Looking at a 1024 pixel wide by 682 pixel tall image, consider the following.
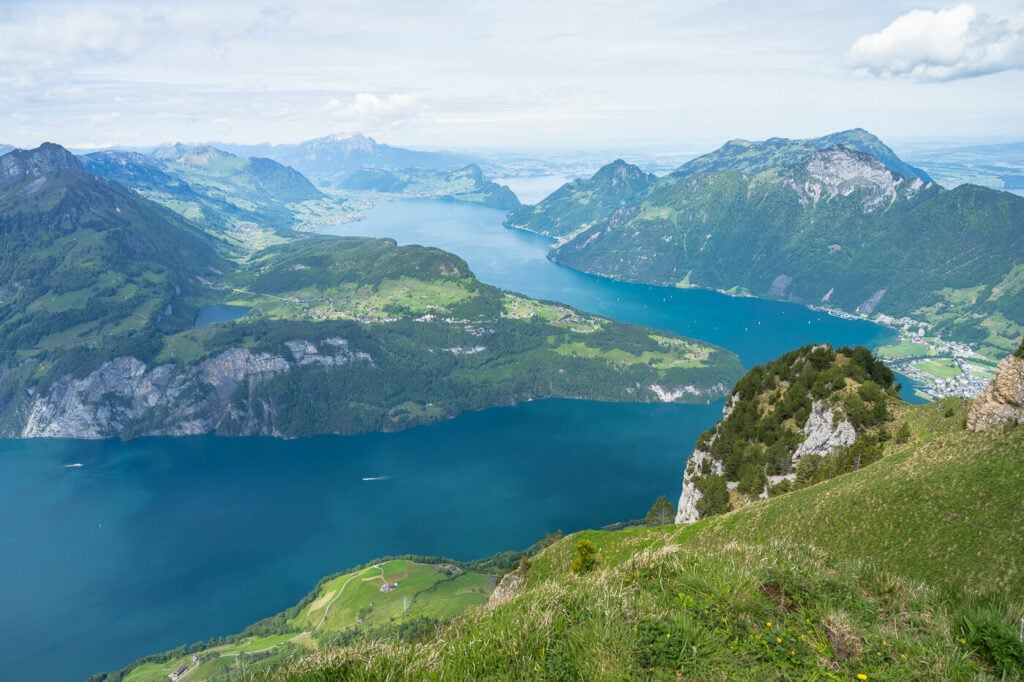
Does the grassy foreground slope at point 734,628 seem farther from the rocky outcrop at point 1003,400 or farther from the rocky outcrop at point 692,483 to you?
the rocky outcrop at point 692,483

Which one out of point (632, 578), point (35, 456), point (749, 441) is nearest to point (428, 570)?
point (749, 441)

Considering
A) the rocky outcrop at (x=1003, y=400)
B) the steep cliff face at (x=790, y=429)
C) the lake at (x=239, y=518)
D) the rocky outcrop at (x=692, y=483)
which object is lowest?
the lake at (x=239, y=518)

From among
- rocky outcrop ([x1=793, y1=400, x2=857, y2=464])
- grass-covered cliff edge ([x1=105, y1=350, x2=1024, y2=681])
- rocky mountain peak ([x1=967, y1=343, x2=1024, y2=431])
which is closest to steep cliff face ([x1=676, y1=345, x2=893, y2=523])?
rocky outcrop ([x1=793, y1=400, x2=857, y2=464])

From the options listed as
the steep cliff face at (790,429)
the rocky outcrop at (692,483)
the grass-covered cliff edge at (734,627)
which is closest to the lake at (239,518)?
the rocky outcrop at (692,483)

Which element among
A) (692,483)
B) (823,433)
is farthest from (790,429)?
(692,483)

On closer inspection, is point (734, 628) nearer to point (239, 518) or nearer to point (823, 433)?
point (823, 433)

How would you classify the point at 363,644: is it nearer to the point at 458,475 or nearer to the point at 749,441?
the point at 749,441
